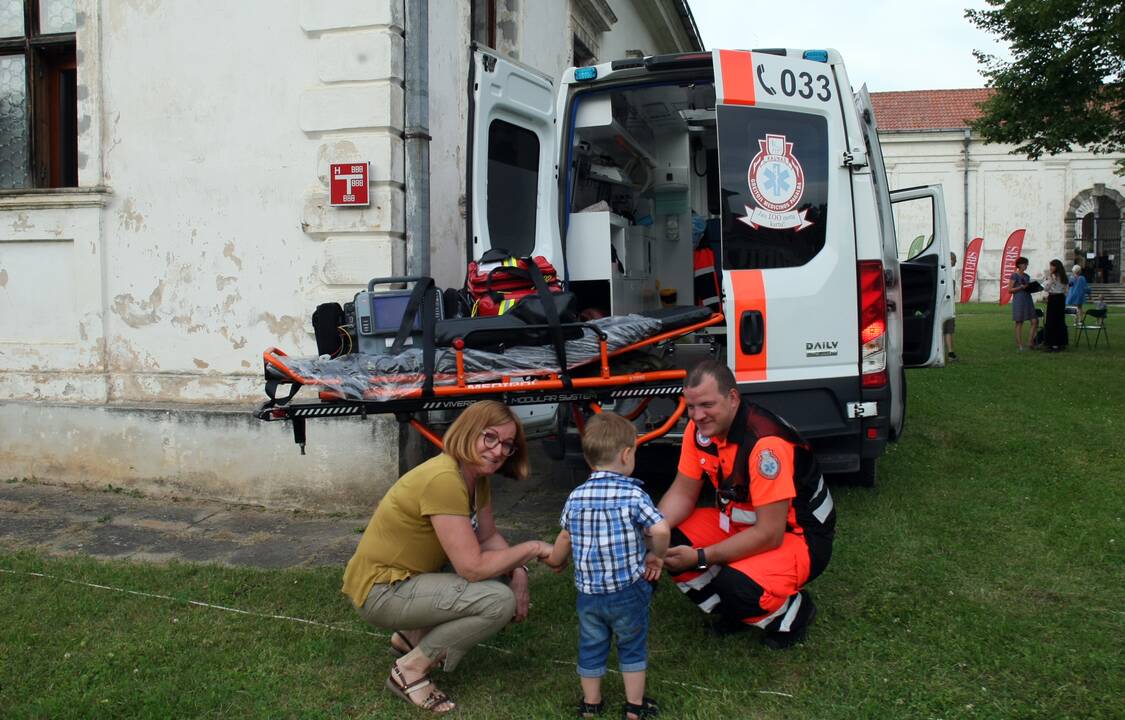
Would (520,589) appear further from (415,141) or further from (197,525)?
(415,141)

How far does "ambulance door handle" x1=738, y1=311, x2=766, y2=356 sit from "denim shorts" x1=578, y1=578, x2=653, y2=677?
214 centimetres

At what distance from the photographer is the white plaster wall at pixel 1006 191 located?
38.5 meters

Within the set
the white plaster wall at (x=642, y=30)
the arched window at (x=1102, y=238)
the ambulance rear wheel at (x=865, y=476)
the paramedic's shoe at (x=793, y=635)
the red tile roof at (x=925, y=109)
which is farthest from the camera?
the red tile roof at (x=925, y=109)

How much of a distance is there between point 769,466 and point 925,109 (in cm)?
4212

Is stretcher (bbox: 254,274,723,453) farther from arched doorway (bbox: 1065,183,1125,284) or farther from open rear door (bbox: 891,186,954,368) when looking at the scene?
arched doorway (bbox: 1065,183,1125,284)

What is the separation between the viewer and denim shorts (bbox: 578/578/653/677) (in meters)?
3.15

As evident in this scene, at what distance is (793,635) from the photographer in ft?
12.3

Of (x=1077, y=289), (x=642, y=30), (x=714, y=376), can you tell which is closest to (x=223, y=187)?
(x=714, y=376)

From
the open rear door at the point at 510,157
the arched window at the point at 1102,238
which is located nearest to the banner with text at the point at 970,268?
the arched window at the point at 1102,238

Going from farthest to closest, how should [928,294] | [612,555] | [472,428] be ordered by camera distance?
[928,294], [472,428], [612,555]

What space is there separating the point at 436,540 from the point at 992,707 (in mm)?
1995

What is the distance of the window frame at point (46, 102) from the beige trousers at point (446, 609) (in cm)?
559

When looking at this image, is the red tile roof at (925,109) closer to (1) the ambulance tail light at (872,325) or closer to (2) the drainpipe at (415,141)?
(2) the drainpipe at (415,141)

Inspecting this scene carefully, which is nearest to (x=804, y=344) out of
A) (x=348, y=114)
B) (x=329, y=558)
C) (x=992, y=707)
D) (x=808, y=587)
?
(x=808, y=587)
